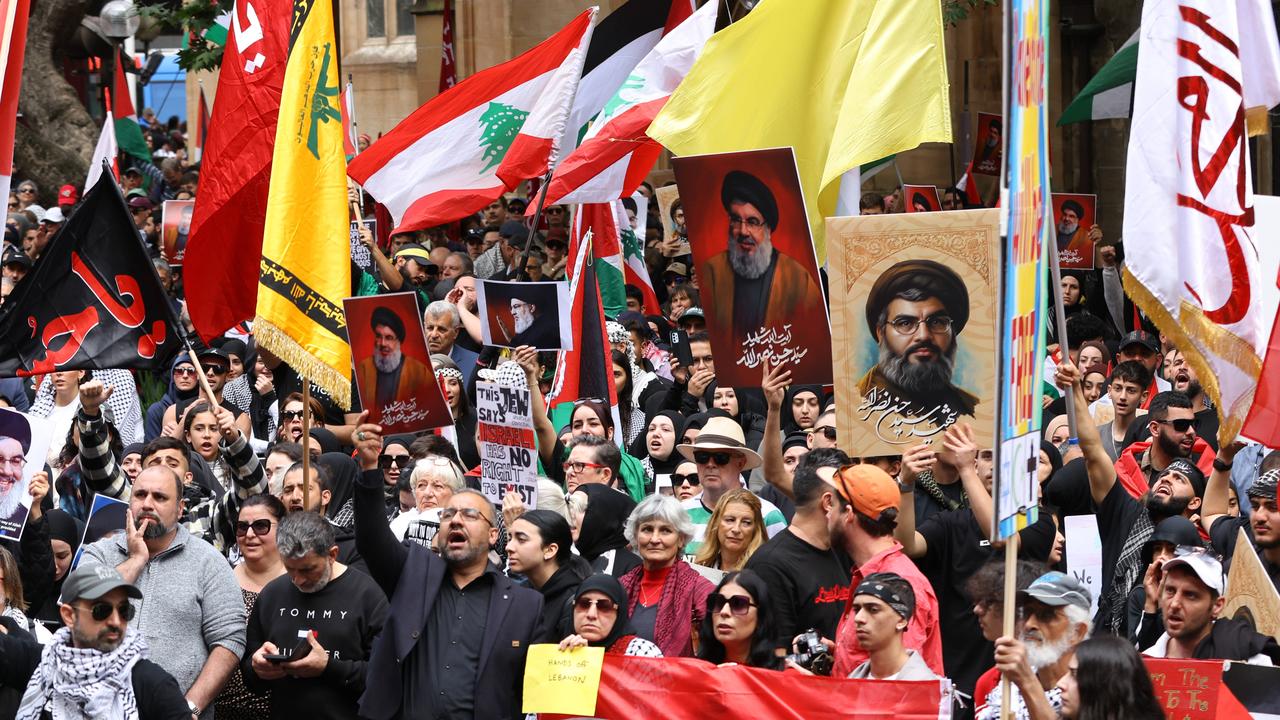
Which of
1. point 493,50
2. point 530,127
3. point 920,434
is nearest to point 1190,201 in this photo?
point 920,434

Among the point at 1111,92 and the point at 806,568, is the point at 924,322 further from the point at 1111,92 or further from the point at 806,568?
the point at 1111,92

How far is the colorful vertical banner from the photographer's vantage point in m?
5.85

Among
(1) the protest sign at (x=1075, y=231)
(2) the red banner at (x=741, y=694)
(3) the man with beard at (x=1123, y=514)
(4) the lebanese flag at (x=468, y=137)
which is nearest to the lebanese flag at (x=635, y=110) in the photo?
(4) the lebanese flag at (x=468, y=137)

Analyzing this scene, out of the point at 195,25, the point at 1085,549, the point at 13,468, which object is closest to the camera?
the point at 1085,549

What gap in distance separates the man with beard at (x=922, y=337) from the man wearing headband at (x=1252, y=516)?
121 centimetres

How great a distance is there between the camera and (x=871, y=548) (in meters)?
7.50

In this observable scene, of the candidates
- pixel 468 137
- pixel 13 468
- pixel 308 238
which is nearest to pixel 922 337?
Answer: pixel 308 238

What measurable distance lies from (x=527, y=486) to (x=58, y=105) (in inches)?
722

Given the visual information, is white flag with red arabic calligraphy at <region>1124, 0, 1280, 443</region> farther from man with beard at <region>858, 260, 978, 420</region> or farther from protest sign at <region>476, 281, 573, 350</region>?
protest sign at <region>476, 281, 573, 350</region>

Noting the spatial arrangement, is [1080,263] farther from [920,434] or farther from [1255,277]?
[920,434]

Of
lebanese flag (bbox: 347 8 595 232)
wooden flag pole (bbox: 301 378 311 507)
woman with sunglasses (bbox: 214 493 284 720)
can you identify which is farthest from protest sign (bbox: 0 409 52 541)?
lebanese flag (bbox: 347 8 595 232)

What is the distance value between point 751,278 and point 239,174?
110 inches

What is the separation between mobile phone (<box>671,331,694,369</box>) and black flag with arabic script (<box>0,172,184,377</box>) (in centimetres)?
425

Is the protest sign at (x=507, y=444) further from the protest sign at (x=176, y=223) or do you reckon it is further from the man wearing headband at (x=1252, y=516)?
the protest sign at (x=176, y=223)
